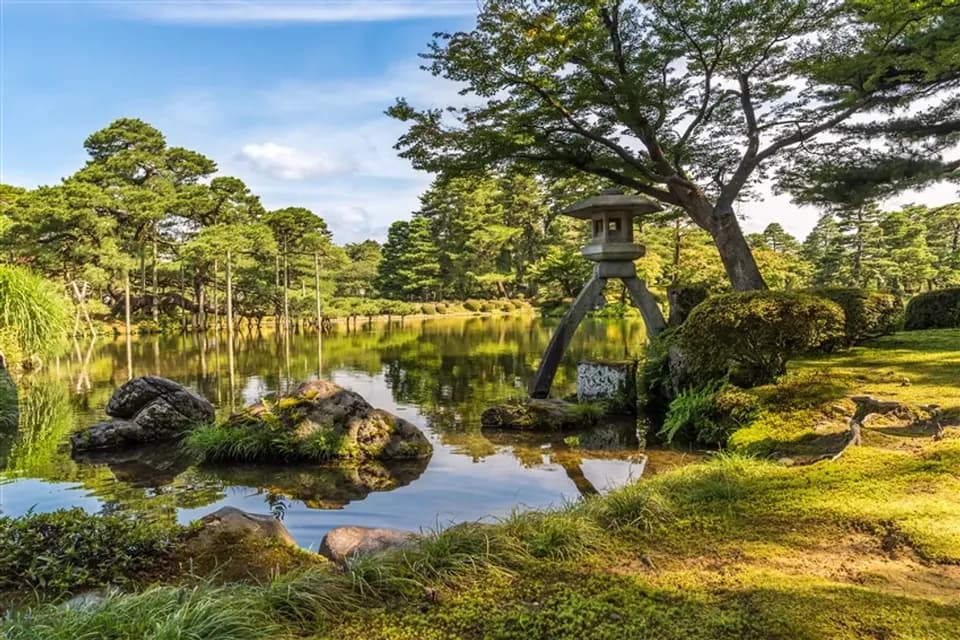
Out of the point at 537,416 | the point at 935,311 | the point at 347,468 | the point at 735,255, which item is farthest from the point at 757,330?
the point at 935,311

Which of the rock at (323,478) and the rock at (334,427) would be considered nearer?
the rock at (323,478)

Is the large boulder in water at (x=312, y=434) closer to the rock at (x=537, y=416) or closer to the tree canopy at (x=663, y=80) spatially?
the rock at (x=537, y=416)

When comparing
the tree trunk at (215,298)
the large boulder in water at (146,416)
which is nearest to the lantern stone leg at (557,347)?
the large boulder in water at (146,416)

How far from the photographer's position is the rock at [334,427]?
6441 mm

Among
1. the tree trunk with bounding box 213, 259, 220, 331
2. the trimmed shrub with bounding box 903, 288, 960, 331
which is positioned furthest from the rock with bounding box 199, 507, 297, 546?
the tree trunk with bounding box 213, 259, 220, 331

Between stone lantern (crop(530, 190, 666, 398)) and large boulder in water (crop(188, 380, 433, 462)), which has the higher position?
stone lantern (crop(530, 190, 666, 398))

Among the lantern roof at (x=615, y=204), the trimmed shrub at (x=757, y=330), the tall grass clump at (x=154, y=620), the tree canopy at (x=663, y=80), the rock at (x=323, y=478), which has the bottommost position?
the rock at (x=323, y=478)

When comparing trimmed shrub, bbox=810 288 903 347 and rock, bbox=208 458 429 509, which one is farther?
trimmed shrub, bbox=810 288 903 347

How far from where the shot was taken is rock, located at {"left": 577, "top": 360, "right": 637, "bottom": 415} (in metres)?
8.60

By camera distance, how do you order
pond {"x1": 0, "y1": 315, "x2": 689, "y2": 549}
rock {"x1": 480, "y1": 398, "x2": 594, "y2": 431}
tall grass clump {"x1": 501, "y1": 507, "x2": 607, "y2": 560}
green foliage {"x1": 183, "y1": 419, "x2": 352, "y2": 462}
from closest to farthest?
1. tall grass clump {"x1": 501, "y1": 507, "x2": 607, "y2": 560}
2. pond {"x1": 0, "y1": 315, "x2": 689, "y2": 549}
3. green foliage {"x1": 183, "y1": 419, "x2": 352, "y2": 462}
4. rock {"x1": 480, "y1": 398, "x2": 594, "y2": 431}

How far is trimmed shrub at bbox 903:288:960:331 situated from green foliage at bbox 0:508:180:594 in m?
13.7

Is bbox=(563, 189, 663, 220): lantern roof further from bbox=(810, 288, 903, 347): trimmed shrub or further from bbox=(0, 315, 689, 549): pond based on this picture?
bbox=(0, 315, 689, 549): pond

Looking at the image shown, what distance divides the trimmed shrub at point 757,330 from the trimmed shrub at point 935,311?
780 cm

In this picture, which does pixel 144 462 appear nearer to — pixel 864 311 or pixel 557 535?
pixel 557 535
